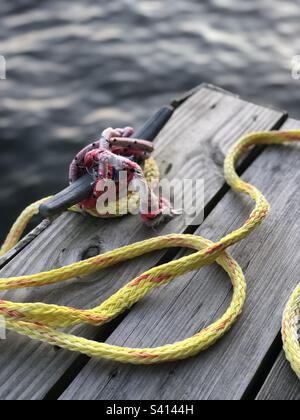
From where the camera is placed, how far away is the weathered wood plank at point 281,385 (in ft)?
5.41

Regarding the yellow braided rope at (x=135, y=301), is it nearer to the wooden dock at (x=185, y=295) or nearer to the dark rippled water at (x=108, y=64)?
the wooden dock at (x=185, y=295)

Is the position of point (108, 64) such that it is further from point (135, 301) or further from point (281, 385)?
point (281, 385)

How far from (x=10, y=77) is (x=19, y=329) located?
2.56 meters

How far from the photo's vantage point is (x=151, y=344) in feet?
5.84

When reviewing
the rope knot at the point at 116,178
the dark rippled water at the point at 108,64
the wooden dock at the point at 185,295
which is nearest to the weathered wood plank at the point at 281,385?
the wooden dock at the point at 185,295

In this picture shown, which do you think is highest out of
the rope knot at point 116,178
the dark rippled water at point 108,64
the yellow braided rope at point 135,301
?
the rope knot at point 116,178

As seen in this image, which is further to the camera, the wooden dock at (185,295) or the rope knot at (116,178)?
the rope knot at (116,178)

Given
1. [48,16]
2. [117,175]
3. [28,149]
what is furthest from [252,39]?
[117,175]

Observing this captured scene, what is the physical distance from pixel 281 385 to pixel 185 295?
16.2 inches

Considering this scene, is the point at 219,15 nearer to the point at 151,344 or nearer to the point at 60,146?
the point at 60,146

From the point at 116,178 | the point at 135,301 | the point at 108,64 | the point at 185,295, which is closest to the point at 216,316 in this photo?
the point at 185,295

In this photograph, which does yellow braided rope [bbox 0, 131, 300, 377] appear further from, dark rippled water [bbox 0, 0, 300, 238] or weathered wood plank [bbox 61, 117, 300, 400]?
dark rippled water [bbox 0, 0, 300, 238]

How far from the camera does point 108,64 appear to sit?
13.3 feet

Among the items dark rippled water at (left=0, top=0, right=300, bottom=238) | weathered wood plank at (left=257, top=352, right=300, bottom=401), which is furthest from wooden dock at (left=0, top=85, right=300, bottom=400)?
dark rippled water at (left=0, top=0, right=300, bottom=238)
